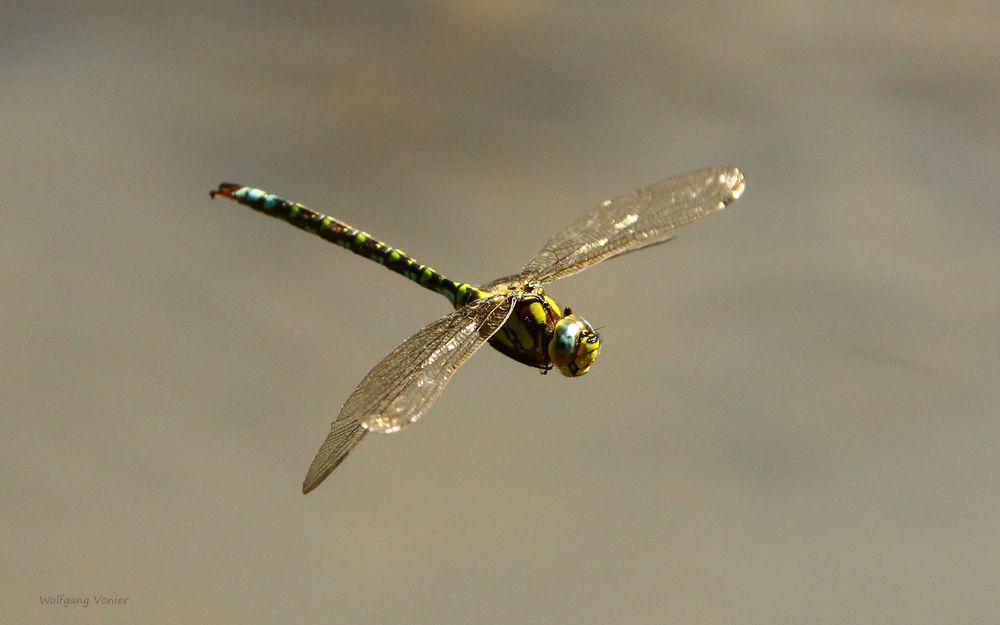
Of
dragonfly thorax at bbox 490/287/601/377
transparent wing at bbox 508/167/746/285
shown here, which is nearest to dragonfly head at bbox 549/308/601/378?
dragonfly thorax at bbox 490/287/601/377

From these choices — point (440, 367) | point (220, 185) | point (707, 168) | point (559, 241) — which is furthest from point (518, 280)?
point (220, 185)

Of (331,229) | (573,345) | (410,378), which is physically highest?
(331,229)

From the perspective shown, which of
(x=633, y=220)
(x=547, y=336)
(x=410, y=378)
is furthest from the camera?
(x=633, y=220)

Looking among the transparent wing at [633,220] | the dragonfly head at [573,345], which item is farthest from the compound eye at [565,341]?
the transparent wing at [633,220]

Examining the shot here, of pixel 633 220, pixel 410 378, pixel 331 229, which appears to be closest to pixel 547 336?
pixel 410 378

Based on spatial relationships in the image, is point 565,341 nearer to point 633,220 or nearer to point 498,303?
point 498,303

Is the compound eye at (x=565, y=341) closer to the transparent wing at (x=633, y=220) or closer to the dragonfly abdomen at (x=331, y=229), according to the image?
the transparent wing at (x=633, y=220)

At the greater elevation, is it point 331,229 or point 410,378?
point 331,229

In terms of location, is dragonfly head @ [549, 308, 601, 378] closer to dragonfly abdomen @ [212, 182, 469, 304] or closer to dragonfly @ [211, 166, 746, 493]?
dragonfly @ [211, 166, 746, 493]
